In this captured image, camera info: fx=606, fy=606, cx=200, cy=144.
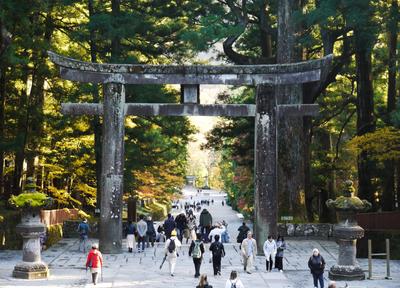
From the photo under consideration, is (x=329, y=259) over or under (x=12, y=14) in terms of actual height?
under

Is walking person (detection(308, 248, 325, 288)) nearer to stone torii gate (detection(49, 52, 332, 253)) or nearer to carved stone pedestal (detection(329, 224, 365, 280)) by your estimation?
carved stone pedestal (detection(329, 224, 365, 280))

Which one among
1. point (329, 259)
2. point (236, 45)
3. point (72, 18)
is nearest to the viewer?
point (329, 259)

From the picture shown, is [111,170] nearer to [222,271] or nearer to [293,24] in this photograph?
[222,271]

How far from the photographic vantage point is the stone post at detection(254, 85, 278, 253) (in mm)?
23219

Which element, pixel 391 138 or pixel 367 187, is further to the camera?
pixel 367 187

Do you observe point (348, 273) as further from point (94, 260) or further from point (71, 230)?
point (71, 230)

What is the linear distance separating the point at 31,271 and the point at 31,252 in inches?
24.6

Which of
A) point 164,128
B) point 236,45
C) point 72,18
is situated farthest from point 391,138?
point 72,18

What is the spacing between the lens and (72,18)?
3612 cm

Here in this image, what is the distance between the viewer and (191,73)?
24.0 m

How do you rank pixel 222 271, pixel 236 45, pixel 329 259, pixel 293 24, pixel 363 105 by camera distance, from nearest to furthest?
pixel 222 271
pixel 329 259
pixel 293 24
pixel 363 105
pixel 236 45

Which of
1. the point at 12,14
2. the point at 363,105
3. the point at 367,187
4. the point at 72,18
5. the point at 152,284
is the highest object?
the point at 72,18

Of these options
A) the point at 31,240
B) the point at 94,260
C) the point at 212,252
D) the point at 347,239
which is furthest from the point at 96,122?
the point at 347,239

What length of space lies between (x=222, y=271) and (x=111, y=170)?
6408 millimetres
